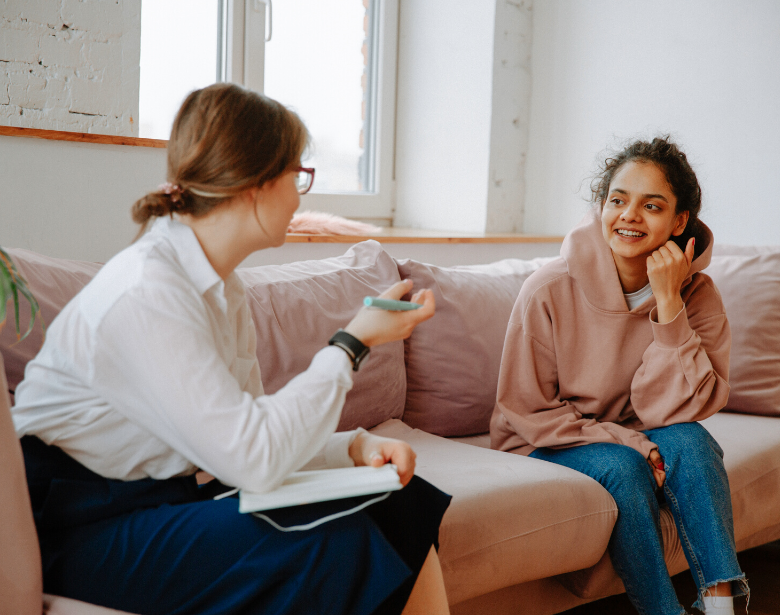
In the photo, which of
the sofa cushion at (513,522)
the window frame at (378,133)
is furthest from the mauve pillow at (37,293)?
the window frame at (378,133)

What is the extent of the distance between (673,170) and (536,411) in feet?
2.07

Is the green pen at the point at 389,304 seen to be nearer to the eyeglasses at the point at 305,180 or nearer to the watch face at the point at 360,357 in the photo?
the watch face at the point at 360,357

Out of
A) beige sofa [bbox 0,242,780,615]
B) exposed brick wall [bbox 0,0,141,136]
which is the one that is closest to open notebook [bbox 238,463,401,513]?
beige sofa [bbox 0,242,780,615]

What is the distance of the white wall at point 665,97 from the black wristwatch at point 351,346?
7.02ft

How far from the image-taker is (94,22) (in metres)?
2.03

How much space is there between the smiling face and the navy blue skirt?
981mm

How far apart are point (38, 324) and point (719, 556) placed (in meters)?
1.29

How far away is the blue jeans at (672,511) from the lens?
1352 mm

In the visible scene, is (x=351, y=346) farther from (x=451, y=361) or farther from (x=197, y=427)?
(x=451, y=361)

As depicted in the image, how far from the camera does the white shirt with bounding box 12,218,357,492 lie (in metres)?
0.84

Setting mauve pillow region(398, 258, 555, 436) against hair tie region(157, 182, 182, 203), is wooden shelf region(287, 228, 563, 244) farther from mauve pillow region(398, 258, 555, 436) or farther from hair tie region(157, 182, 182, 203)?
hair tie region(157, 182, 182, 203)

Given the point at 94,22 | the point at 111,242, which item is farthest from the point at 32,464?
the point at 94,22

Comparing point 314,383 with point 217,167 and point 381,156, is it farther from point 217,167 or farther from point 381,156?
point 381,156

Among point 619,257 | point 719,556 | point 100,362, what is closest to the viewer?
point 100,362
